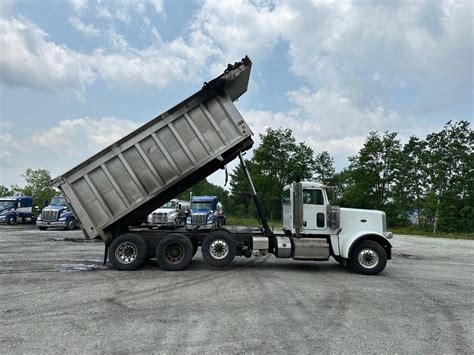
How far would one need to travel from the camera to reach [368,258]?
9336mm

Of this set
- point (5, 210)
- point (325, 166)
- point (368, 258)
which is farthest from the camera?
point (325, 166)

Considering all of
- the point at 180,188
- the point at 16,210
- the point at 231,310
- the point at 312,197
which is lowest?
the point at 231,310

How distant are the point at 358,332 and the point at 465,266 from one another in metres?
9.27

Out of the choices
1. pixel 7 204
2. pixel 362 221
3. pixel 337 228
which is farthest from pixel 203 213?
pixel 7 204

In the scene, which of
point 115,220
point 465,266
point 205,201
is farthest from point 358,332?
point 205,201

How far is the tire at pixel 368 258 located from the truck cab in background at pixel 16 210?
29800 millimetres

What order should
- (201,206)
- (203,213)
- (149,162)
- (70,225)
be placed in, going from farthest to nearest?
(70,225) → (201,206) → (203,213) → (149,162)

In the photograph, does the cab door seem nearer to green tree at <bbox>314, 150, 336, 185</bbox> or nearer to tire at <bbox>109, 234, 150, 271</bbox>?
tire at <bbox>109, 234, 150, 271</bbox>

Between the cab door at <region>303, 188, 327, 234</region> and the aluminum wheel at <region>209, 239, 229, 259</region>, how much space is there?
2.27 metres

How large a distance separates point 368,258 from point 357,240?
1.79ft

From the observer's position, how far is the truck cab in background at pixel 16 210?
96.0 ft

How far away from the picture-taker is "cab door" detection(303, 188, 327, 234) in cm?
975

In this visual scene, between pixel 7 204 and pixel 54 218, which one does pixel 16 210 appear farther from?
pixel 54 218

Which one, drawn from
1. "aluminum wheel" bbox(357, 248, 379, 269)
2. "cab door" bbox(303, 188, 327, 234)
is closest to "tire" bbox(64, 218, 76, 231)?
"cab door" bbox(303, 188, 327, 234)
